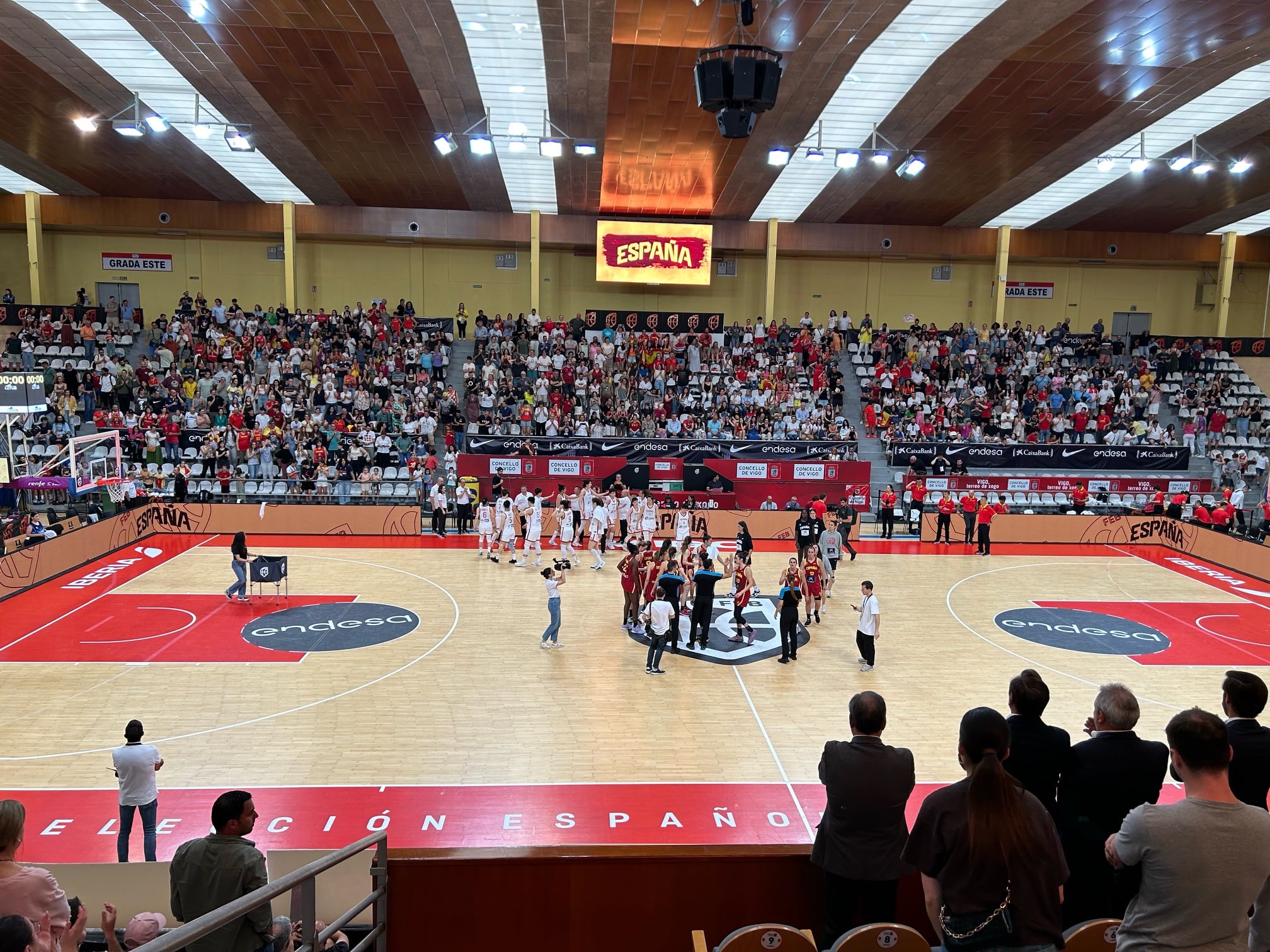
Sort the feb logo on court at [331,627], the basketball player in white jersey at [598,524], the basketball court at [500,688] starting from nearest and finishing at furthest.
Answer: the basketball court at [500,688]
the feb logo on court at [331,627]
the basketball player in white jersey at [598,524]

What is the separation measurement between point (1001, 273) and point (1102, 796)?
1443 inches

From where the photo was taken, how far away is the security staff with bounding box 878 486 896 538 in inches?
967

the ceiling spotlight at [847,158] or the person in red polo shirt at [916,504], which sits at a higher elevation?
the ceiling spotlight at [847,158]

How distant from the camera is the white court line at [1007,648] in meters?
12.8

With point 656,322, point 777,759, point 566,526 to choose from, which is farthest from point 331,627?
point 656,322

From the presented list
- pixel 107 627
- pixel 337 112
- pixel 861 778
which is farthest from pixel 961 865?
pixel 337 112

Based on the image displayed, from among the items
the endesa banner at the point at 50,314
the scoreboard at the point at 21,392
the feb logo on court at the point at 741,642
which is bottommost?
the feb logo on court at the point at 741,642

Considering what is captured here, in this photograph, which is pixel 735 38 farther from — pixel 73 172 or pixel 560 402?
pixel 73 172

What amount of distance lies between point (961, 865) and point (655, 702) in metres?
8.80

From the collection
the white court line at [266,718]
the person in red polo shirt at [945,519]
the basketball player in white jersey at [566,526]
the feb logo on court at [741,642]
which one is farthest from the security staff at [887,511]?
the white court line at [266,718]

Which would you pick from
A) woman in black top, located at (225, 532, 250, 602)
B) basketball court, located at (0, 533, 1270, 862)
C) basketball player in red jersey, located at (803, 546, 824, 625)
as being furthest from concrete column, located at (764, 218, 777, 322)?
woman in black top, located at (225, 532, 250, 602)

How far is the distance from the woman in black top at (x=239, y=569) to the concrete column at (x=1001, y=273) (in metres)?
32.0

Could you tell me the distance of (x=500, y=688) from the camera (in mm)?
12750

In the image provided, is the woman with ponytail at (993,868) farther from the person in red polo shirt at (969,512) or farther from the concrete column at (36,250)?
the concrete column at (36,250)
